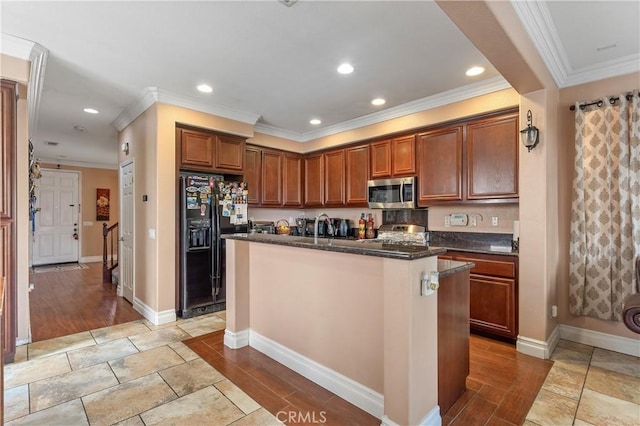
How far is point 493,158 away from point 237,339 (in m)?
3.12

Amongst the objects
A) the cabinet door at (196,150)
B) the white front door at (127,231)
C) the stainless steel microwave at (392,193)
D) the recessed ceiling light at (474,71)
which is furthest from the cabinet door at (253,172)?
the recessed ceiling light at (474,71)

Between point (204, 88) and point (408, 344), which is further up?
point (204, 88)

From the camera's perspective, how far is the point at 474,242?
376 centimetres

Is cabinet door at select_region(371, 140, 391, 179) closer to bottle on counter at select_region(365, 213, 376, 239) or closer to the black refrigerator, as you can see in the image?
bottle on counter at select_region(365, 213, 376, 239)

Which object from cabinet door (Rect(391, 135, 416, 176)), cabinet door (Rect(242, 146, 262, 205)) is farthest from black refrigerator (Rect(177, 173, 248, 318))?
cabinet door (Rect(391, 135, 416, 176))

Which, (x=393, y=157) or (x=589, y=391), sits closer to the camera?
(x=589, y=391)

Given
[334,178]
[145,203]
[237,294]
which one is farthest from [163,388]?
[334,178]

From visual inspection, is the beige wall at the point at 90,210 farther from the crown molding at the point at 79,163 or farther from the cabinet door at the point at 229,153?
the cabinet door at the point at 229,153

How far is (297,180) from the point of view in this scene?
5473 millimetres

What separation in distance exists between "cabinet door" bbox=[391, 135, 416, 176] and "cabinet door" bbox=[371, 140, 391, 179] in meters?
0.08

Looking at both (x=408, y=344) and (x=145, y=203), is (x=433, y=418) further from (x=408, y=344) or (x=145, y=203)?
(x=145, y=203)

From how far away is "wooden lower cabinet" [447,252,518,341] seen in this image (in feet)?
9.82

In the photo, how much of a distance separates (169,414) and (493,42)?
3061mm
